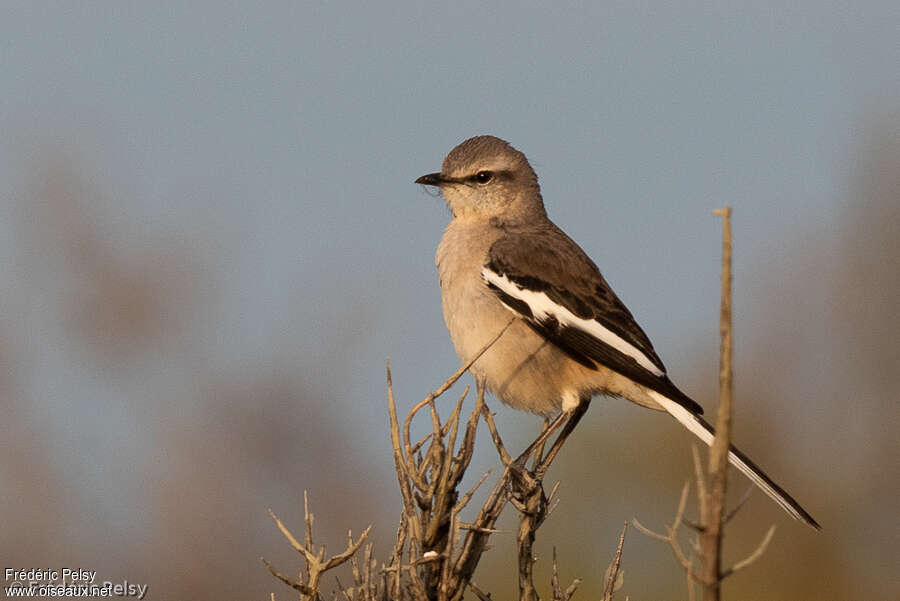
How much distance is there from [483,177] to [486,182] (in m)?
0.03

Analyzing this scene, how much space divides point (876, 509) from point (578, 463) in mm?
4639

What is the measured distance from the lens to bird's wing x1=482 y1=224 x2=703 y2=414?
18.4ft

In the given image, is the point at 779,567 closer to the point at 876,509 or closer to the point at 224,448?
the point at 876,509

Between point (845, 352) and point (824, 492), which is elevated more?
point (845, 352)

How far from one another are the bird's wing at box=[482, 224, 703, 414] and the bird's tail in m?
0.05

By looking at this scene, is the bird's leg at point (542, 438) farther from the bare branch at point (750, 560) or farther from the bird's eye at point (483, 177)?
the bare branch at point (750, 560)

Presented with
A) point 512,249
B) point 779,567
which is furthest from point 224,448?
point 512,249

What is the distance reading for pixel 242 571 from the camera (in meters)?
12.2

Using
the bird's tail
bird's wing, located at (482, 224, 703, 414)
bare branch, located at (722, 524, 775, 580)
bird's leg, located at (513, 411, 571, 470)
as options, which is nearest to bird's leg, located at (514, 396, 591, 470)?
bird's leg, located at (513, 411, 571, 470)

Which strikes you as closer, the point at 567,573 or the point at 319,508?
the point at 567,573

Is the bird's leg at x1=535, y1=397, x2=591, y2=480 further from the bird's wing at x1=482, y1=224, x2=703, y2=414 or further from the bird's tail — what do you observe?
the bird's tail

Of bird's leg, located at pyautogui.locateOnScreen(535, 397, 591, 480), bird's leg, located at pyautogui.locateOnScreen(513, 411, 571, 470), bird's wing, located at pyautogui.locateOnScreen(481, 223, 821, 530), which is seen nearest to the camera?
bird's leg, located at pyautogui.locateOnScreen(513, 411, 571, 470)

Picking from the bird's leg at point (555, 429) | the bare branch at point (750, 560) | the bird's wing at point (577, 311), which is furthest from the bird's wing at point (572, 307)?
the bare branch at point (750, 560)

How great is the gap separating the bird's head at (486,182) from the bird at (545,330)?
1.36 feet
